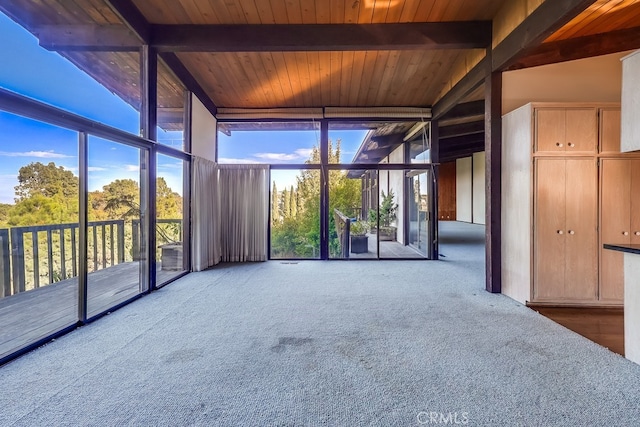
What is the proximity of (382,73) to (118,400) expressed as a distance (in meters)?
4.95

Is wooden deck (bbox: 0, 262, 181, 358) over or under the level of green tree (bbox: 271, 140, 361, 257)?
under

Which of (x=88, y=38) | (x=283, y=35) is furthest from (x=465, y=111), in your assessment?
(x=88, y=38)

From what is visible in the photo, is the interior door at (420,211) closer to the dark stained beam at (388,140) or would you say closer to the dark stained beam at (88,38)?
the dark stained beam at (388,140)

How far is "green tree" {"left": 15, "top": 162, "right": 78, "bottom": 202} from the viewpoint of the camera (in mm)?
2700

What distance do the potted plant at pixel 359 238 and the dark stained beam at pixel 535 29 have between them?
3803 millimetres

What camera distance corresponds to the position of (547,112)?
3.47 m

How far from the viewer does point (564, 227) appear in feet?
11.5

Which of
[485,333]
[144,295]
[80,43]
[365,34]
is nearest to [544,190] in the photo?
[485,333]

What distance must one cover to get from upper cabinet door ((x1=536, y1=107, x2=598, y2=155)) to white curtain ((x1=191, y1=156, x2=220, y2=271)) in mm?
4826

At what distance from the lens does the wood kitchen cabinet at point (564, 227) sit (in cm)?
347

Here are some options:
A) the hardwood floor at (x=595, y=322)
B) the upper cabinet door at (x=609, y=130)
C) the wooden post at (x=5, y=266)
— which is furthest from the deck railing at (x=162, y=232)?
the upper cabinet door at (x=609, y=130)

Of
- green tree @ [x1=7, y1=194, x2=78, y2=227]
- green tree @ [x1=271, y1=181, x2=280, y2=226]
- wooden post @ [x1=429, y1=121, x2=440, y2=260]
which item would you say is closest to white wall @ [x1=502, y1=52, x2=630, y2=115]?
wooden post @ [x1=429, y1=121, x2=440, y2=260]

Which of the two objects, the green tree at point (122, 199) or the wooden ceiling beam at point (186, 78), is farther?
the wooden ceiling beam at point (186, 78)

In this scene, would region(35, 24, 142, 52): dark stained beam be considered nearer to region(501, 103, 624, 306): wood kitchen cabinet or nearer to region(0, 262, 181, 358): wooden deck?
region(0, 262, 181, 358): wooden deck
